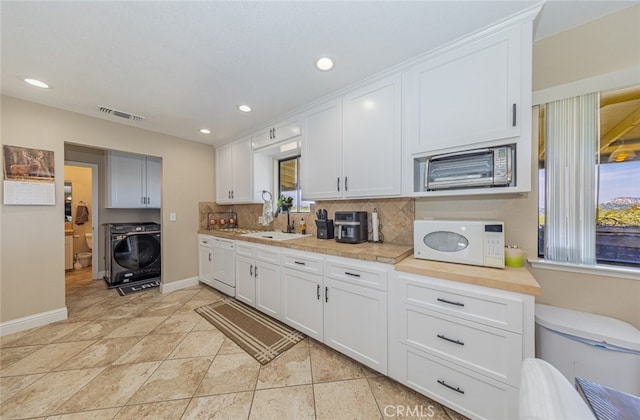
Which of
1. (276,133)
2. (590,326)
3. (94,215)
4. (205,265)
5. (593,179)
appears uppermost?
(276,133)

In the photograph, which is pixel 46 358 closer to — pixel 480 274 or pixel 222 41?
pixel 222 41

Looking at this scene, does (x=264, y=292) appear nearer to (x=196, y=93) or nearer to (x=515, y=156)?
(x=196, y=93)

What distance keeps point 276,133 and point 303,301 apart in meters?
2.03

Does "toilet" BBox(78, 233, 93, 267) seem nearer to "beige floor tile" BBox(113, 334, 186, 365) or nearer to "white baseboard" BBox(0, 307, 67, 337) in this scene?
"white baseboard" BBox(0, 307, 67, 337)

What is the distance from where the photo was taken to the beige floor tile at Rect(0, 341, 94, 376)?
169 cm

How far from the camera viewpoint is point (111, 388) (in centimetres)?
154

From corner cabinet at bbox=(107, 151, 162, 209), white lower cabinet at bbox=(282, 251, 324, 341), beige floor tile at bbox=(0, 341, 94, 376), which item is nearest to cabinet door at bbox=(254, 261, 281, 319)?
white lower cabinet at bbox=(282, 251, 324, 341)

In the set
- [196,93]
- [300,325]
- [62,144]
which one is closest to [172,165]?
[62,144]

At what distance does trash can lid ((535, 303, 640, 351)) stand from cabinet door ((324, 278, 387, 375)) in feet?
3.23

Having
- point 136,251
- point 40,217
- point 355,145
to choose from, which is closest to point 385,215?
point 355,145

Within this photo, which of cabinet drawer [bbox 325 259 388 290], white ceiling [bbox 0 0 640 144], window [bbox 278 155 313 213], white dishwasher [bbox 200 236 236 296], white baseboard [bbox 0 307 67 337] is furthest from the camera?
window [bbox 278 155 313 213]

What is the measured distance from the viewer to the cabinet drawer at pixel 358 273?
1574mm

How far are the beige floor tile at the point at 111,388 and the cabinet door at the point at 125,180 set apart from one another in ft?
10.2

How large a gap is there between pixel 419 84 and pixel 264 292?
2.50m
